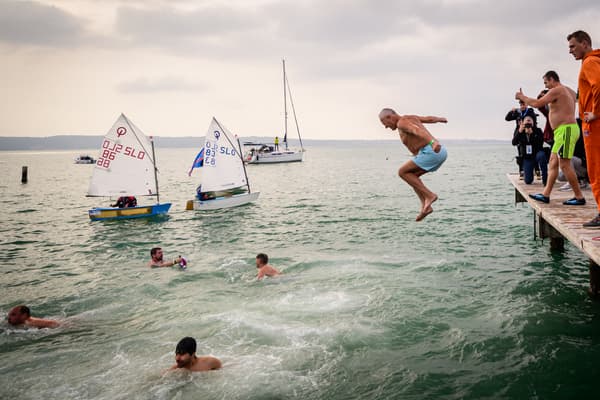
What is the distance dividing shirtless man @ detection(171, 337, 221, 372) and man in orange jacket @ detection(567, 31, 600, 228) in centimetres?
788

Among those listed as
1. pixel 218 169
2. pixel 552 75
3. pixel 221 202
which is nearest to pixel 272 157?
pixel 221 202

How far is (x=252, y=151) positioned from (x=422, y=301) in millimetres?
96233

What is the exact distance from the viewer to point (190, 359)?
8.68 m

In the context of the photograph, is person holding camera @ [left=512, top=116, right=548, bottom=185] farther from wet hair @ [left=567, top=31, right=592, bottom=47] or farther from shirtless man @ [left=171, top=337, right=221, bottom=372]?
shirtless man @ [left=171, top=337, right=221, bottom=372]

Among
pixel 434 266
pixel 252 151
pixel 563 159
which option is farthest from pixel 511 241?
pixel 252 151

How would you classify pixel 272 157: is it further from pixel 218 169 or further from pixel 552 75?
pixel 552 75

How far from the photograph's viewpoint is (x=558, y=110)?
29.9 feet

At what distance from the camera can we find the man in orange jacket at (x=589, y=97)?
6688mm

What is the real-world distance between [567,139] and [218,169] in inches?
1077

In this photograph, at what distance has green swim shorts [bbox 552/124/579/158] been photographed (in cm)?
881

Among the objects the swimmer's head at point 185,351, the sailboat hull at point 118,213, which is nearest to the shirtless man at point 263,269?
the swimmer's head at point 185,351

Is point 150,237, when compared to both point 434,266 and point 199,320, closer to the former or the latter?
point 199,320

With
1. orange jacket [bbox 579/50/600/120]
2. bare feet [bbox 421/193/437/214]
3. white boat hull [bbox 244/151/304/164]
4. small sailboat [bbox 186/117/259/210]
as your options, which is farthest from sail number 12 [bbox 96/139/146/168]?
white boat hull [bbox 244/151/304/164]

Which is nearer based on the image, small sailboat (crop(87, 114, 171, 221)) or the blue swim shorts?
the blue swim shorts
